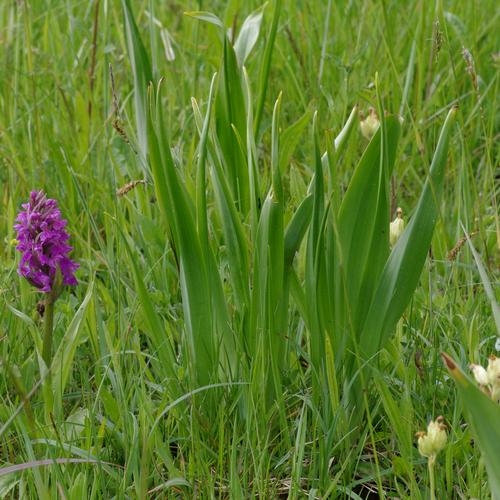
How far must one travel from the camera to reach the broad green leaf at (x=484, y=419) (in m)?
1.04

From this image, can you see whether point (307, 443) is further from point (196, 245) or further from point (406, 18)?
point (406, 18)

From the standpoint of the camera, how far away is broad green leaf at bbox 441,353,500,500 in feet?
3.42

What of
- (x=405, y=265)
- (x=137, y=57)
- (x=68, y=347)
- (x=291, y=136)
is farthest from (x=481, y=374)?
(x=137, y=57)

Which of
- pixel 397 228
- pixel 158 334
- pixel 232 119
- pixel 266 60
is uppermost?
pixel 266 60

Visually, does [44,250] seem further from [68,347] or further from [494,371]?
[494,371]

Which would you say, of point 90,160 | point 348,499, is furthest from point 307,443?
point 90,160

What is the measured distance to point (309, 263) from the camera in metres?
1.45

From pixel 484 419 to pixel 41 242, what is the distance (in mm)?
810

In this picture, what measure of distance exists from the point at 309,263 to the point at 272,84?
1.56 metres

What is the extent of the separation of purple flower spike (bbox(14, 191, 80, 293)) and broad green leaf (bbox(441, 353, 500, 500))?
2.45 ft

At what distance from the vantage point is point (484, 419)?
1076mm

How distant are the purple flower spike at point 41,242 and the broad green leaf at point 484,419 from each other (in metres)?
0.75

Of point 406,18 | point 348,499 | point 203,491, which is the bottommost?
point 348,499

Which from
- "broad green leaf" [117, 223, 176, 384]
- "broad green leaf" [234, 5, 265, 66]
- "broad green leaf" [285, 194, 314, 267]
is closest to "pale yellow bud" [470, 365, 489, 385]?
"broad green leaf" [285, 194, 314, 267]
